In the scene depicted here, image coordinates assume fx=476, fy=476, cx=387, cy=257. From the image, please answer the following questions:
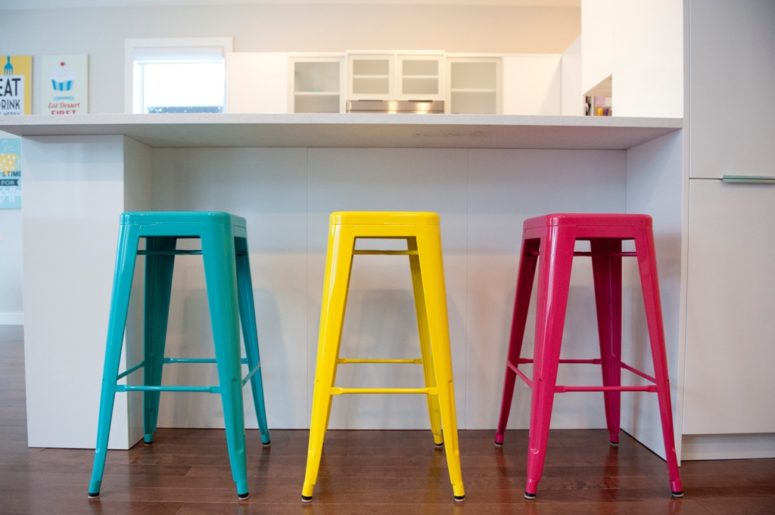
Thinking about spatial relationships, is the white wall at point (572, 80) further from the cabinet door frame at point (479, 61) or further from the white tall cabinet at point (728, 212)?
the white tall cabinet at point (728, 212)

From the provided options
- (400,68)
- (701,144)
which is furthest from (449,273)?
(400,68)

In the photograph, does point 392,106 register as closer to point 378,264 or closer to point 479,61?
point 479,61

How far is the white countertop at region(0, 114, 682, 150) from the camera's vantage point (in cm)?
141

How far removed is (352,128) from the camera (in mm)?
1478

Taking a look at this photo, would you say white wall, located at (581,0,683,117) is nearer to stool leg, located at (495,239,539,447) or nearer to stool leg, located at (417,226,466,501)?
stool leg, located at (495,239,539,447)

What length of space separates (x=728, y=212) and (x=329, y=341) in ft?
4.28

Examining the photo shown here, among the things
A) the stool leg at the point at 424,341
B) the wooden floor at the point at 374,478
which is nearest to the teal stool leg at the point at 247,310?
the wooden floor at the point at 374,478

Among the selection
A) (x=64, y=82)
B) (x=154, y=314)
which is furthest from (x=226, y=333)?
(x=64, y=82)

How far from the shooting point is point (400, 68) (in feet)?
14.2

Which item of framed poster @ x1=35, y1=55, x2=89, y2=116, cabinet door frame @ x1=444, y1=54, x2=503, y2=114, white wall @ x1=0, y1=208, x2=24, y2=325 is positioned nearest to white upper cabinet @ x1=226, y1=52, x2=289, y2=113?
cabinet door frame @ x1=444, y1=54, x2=503, y2=114

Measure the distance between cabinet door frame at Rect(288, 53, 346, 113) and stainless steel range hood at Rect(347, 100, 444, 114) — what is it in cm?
18

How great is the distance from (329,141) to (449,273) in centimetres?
65

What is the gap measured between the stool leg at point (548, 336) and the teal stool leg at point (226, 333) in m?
0.79

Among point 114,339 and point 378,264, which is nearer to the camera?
point 114,339
